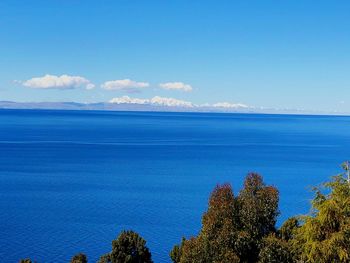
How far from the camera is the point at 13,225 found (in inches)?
2406

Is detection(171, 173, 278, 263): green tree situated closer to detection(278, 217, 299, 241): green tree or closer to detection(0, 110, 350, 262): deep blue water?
detection(278, 217, 299, 241): green tree

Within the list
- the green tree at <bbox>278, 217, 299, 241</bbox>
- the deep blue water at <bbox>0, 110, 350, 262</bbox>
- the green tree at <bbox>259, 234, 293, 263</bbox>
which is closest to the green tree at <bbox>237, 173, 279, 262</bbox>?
the green tree at <bbox>259, 234, 293, 263</bbox>

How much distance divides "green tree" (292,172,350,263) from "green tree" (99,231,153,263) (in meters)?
12.2

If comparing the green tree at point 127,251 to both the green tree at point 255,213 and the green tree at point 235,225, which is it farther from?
the green tree at point 255,213

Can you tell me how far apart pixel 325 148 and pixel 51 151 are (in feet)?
339

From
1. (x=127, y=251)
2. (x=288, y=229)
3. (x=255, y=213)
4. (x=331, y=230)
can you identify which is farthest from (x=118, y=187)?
(x=331, y=230)

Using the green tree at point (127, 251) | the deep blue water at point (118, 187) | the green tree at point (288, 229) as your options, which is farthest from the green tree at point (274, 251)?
the deep blue water at point (118, 187)

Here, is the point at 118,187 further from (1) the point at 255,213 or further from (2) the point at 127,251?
(1) the point at 255,213

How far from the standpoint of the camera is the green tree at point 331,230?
62.1ft

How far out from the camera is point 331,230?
1973 cm

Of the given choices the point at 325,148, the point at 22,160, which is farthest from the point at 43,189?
the point at 325,148

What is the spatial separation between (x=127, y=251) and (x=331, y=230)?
14348 millimetres

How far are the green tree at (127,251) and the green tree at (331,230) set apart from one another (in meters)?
12.2

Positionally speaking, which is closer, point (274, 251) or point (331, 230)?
point (331, 230)
